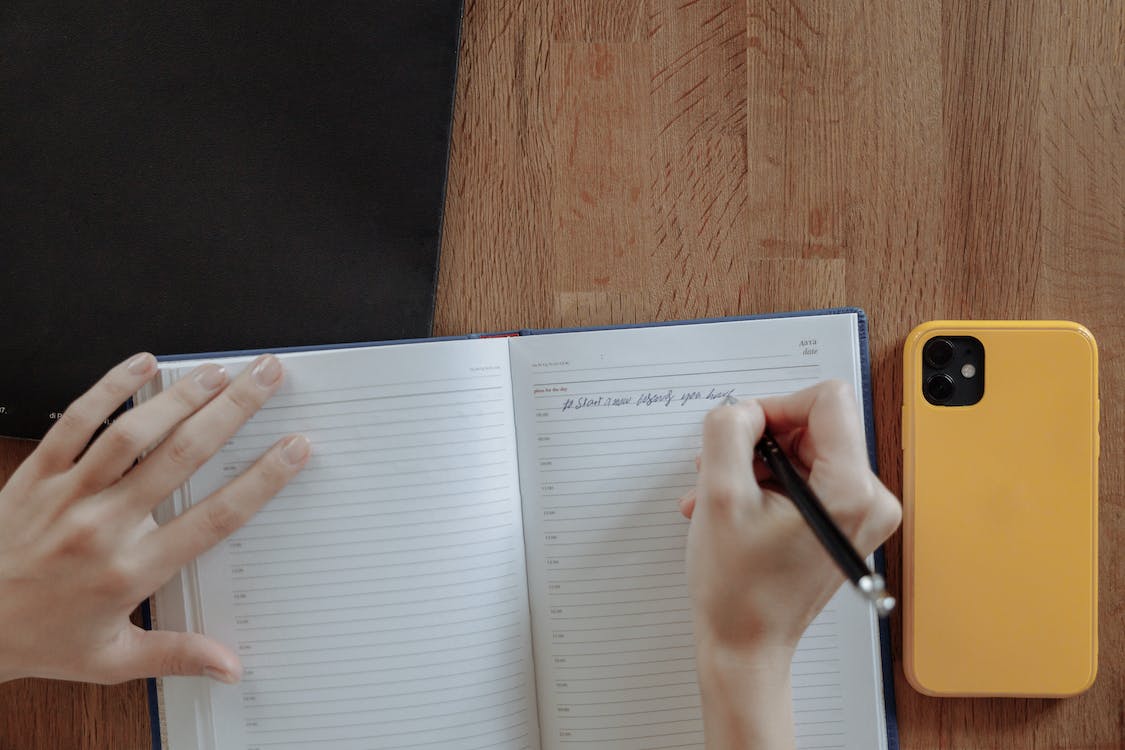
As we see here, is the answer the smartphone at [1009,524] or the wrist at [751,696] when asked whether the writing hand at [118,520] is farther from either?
the smartphone at [1009,524]

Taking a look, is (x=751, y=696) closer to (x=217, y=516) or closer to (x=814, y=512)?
(x=814, y=512)

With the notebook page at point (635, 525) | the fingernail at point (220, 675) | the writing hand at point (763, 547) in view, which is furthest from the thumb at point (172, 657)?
the writing hand at point (763, 547)

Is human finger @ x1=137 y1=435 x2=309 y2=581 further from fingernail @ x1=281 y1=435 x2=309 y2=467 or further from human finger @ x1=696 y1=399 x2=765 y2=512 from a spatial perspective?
human finger @ x1=696 y1=399 x2=765 y2=512

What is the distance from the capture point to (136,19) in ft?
2.27

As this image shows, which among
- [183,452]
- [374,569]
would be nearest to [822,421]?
[374,569]

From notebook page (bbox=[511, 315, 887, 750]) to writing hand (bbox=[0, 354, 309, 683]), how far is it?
0.21 meters

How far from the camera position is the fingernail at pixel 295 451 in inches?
25.2

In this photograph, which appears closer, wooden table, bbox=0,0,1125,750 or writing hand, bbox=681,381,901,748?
writing hand, bbox=681,381,901,748

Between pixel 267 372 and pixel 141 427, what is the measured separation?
0.10 meters

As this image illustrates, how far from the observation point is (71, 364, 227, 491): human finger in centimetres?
62

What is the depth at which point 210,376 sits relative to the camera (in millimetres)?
642

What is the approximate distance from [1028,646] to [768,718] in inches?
10.4

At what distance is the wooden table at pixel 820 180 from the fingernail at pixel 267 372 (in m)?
0.14

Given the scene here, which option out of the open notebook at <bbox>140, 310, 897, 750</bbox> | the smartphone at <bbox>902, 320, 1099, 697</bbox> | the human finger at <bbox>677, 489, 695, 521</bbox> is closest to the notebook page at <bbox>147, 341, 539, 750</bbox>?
the open notebook at <bbox>140, 310, 897, 750</bbox>
